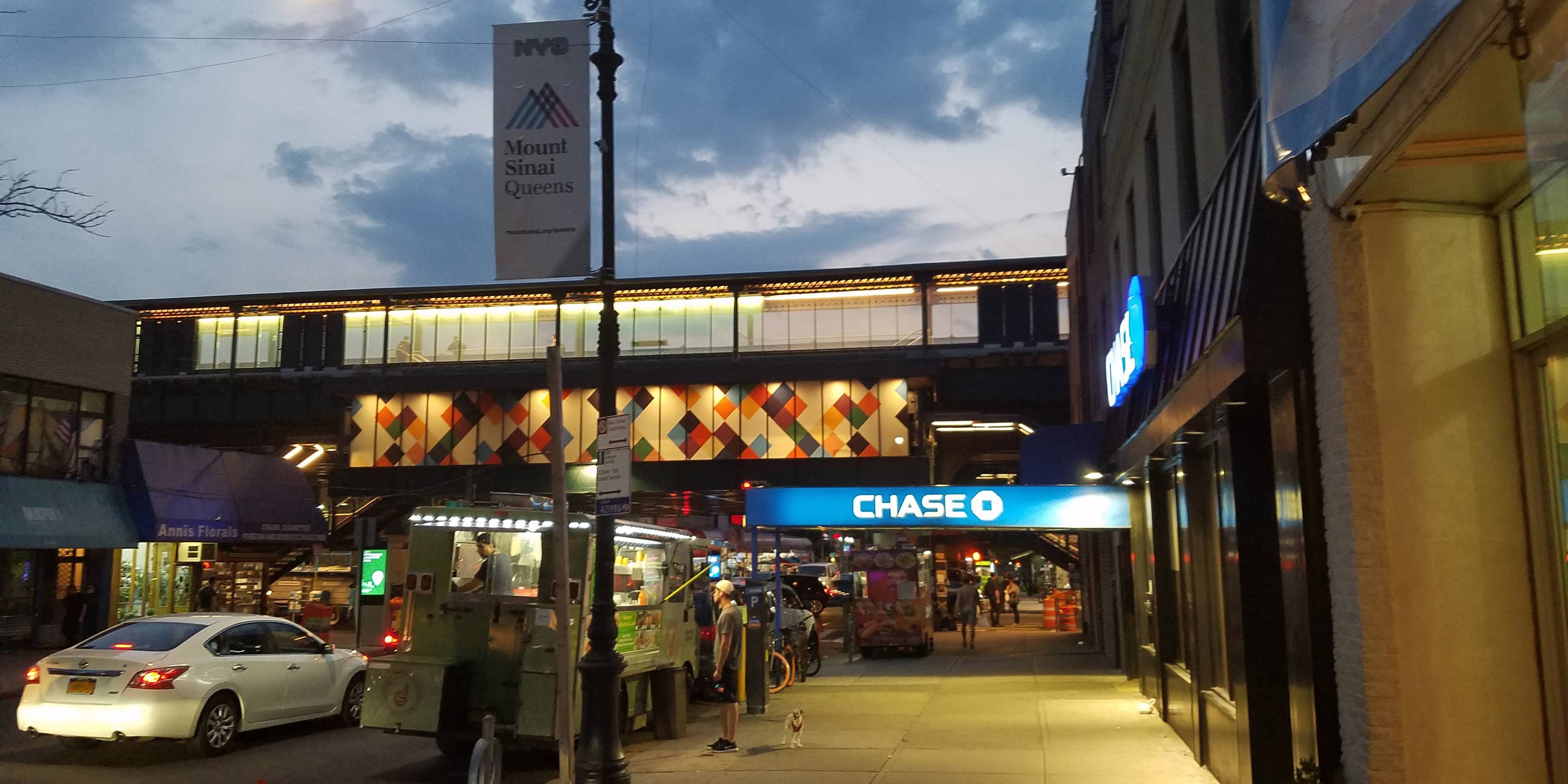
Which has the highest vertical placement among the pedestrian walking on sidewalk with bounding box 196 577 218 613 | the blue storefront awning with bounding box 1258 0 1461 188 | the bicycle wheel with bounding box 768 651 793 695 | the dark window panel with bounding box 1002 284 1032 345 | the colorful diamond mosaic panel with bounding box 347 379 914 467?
the dark window panel with bounding box 1002 284 1032 345

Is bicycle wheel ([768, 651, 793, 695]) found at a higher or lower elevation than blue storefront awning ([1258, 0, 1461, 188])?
lower

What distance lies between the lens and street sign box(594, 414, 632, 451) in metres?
10.2

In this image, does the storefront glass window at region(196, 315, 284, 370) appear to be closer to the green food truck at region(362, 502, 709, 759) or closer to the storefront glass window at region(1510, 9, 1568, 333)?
the green food truck at region(362, 502, 709, 759)

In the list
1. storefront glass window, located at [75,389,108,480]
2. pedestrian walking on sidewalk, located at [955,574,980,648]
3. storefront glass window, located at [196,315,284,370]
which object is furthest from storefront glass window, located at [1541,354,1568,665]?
storefront glass window, located at [196,315,284,370]

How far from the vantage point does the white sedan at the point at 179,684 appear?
1203cm

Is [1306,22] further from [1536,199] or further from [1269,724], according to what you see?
[1269,724]

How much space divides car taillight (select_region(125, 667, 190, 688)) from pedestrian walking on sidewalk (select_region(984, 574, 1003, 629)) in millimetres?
31353

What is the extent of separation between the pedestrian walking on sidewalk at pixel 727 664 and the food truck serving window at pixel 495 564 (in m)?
2.38

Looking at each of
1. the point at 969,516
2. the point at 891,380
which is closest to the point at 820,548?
the point at 891,380

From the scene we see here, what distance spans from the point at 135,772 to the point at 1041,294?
34694mm

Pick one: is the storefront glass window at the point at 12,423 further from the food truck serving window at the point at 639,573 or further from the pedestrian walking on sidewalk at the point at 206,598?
the food truck serving window at the point at 639,573

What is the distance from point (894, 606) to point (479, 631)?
52.2 feet

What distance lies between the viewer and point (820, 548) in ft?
197

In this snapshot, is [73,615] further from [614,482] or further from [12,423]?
[614,482]
